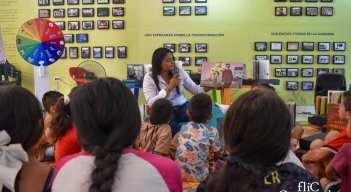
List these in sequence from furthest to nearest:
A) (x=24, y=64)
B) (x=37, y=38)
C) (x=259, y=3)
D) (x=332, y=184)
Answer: (x=24, y=64) < (x=259, y=3) < (x=37, y=38) < (x=332, y=184)

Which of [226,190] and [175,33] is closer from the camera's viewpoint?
[226,190]

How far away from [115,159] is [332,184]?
5.73ft

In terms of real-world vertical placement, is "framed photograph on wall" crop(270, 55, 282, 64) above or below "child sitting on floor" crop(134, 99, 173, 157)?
above

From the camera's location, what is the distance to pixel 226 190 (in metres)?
1.26

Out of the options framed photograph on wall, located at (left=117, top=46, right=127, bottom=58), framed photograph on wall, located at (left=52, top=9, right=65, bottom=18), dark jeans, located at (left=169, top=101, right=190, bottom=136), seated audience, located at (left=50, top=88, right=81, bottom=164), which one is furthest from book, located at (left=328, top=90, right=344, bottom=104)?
framed photograph on wall, located at (left=52, top=9, right=65, bottom=18)

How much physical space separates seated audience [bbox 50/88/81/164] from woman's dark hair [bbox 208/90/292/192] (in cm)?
129

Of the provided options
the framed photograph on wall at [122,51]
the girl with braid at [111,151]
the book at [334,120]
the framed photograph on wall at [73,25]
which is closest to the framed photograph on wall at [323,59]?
the book at [334,120]

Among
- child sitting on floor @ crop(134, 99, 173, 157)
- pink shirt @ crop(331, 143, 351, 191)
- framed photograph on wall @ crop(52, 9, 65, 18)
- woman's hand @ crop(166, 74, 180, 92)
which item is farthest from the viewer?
framed photograph on wall @ crop(52, 9, 65, 18)

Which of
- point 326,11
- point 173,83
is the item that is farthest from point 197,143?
point 326,11

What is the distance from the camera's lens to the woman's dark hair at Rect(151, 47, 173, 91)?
4.36m

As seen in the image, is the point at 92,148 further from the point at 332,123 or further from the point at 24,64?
the point at 24,64

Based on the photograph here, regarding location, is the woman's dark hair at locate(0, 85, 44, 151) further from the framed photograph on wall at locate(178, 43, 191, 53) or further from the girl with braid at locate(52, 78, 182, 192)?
the framed photograph on wall at locate(178, 43, 191, 53)

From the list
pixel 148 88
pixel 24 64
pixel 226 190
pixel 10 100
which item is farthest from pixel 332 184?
pixel 24 64

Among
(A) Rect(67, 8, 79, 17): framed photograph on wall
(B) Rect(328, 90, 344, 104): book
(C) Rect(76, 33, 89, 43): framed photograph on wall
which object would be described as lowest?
(B) Rect(328, 90, 344, 104): book
